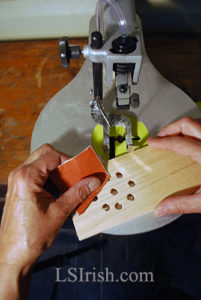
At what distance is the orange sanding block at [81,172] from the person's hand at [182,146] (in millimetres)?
180

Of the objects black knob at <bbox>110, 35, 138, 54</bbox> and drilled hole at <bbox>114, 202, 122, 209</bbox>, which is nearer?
black knob at <bbox>110, 35, 138, 54</bbox>

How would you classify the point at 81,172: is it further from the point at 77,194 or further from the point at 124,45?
the point at 124,45

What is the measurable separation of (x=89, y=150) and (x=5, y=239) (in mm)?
319

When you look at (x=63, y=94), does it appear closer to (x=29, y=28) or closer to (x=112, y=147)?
(x=112, y=147)

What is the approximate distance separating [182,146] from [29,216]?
47 cm

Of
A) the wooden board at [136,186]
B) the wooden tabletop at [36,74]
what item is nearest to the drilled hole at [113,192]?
the wooden board at [136,186]

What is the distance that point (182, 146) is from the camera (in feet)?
2.37

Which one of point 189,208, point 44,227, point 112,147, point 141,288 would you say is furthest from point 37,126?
point 141,288

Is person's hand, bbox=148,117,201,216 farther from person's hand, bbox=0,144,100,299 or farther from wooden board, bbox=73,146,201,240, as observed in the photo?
person's hand, bbox=0,144,100,299

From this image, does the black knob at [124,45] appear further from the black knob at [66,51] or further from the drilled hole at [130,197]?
the drilled hole at [130,197]

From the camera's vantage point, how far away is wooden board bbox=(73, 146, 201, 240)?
68 cm

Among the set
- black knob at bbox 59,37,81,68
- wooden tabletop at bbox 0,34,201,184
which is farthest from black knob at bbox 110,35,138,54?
wooden tabletop at bbox 0,34,201,184

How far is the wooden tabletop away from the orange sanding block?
41 centimetres

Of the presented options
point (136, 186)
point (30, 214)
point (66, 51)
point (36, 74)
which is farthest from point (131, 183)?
point (36, 74)
